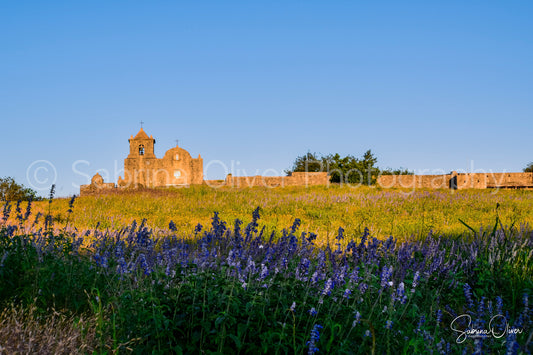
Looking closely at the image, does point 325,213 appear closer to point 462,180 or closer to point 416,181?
point 462,180

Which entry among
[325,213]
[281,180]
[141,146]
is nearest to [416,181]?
[281,180]

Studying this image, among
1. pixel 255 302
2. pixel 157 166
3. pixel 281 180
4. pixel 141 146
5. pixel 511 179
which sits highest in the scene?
pixel 141 146

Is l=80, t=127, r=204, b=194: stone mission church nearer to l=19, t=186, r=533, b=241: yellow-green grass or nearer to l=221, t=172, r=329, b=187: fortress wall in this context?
l=221, t=172, r=329, b=187: fortress wall

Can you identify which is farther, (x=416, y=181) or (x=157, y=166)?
(x=157, y=166)

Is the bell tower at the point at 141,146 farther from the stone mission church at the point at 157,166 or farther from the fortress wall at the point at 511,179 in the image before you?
the fortress wall at the point at 511,179

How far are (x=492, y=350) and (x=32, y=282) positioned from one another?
11.7 feet

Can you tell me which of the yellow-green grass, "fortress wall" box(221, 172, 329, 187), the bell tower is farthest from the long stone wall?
the bell tower

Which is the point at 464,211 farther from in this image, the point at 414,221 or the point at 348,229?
the point at 348,229

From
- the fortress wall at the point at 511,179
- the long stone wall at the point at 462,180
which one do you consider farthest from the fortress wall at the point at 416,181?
the fortress wall at the point at 511,179

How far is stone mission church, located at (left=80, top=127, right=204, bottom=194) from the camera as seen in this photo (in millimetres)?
54469

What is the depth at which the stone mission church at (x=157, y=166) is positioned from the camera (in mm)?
54469

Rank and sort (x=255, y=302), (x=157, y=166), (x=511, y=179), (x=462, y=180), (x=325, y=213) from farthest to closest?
(x=157, y=166), (x=511, y=179), (x=462, y=180), (x=325, y=213), (x=255, y=302)

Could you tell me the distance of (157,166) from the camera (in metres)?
56.2

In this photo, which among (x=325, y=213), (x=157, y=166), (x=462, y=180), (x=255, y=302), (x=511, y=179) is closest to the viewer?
(x=255, y=302)
